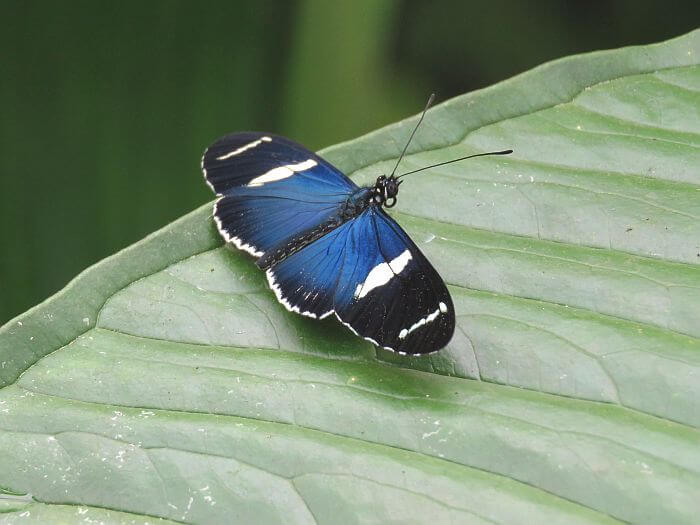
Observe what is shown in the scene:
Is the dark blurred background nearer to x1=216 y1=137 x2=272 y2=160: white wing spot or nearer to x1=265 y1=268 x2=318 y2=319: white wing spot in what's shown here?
x1=216 y1=137 x2=272 y2=160: white wing spot

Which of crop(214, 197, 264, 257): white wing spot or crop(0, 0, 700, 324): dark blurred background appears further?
crop(0, 0, 700, 324): dark blurred background

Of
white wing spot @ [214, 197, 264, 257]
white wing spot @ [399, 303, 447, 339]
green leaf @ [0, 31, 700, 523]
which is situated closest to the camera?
green leaf @ [0, 31, 700, 523]

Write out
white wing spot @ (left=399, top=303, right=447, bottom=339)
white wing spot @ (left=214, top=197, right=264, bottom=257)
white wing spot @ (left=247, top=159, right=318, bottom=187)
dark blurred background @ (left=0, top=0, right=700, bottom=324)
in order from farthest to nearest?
dark blurred background @ (left=0, top=0, right=700, bottom=324)
white wing spot @ (left=247, top=159, right=318, bottom=187)
white wing spot @ (left=214, top=197, right=264, bottom=257)
white wing spot @ (left=399, top=303, right=447, bottom=339)

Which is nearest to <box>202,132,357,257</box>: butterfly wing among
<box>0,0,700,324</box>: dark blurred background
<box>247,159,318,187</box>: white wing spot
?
<box>247,159,318,187</box>: white wing spot

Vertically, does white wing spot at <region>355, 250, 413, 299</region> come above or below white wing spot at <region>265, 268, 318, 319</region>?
above

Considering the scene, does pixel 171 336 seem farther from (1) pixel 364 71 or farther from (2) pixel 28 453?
(1) pixel 364 71
